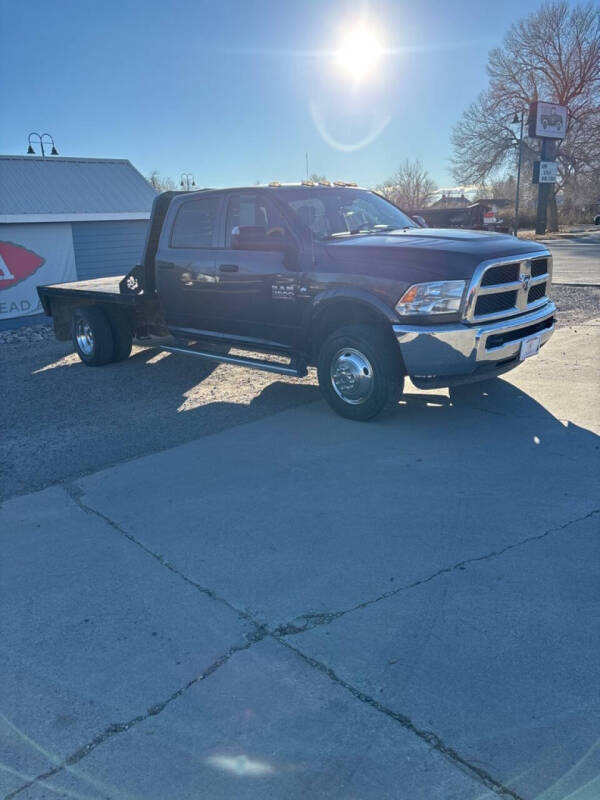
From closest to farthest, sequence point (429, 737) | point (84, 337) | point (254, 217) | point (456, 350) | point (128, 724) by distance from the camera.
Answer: point (429, 737) < point (128, 724) < point (456, 350) < point (254, 217) < point (84, 337)

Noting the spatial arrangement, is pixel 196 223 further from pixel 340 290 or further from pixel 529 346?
pixel 529 346

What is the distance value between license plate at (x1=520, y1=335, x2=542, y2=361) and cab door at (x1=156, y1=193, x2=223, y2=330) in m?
3.25

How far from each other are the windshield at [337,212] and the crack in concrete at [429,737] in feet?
14.8

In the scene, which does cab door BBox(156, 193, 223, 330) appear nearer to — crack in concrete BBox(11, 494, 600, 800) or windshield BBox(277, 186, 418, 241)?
windshield BBox(277, 186, 418, 241)

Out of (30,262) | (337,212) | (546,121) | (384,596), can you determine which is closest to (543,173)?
(546,121)

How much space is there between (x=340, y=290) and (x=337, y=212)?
126 centimetres

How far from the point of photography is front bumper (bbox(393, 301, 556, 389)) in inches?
220

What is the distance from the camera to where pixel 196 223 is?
7.79m

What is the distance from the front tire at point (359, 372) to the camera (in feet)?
19.6

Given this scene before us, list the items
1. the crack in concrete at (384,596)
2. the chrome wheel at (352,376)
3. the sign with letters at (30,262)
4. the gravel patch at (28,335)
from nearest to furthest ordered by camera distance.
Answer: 1. the crack in concrete at (384,596)
2. the chrome wheel at (352,376)
3. the gravel patch at (28,335)
4. the sign with letters at (30,262)

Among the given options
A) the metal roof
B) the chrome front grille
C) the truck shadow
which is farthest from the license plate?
the metal roof

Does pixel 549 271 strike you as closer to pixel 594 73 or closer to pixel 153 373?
pixel 153 373

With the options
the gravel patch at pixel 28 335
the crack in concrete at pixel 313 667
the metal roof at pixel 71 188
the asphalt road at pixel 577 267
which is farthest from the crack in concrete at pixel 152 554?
the asphalt road at pixel 577 267

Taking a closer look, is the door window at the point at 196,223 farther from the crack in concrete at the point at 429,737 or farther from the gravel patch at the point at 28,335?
the gravel patch at the point at 28,335
